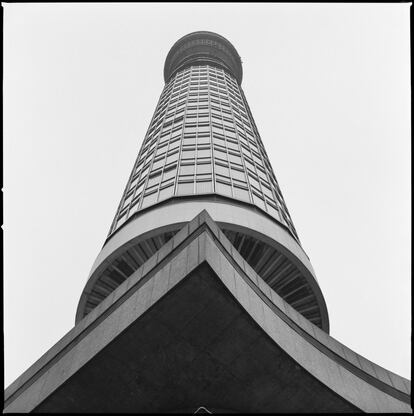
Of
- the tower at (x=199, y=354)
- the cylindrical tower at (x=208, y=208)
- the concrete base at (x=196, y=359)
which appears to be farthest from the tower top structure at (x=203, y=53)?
the concrete base at (x=196, y=359)

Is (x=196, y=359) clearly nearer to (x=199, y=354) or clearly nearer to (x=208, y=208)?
(x=199, y=354)

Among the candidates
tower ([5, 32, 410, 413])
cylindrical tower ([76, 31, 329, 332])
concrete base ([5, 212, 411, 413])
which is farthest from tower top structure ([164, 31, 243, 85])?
concrete base ([5, 212, 411, 413])

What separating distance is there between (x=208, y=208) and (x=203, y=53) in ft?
137

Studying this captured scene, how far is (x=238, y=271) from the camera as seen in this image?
45.1 ft

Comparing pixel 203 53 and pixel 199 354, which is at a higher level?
pixel 203 53

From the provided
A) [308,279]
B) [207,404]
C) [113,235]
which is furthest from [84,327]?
[308,279]

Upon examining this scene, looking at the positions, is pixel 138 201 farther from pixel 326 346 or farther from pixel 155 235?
pixel 326 346

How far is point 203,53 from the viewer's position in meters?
59.2

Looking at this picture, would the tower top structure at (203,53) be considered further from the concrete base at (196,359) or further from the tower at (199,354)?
the concrete base at (196,359)

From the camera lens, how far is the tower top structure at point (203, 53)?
5906 centimetres

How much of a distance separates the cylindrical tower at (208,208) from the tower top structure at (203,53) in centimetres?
2702

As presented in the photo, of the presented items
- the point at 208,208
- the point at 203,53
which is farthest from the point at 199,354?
the point at 203,53

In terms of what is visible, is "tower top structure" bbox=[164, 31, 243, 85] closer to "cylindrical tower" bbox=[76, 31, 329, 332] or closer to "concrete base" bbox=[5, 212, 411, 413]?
"cylindrical tower" bbox=[76, 31, 329, 332]

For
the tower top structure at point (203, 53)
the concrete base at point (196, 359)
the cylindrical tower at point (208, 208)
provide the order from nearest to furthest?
the concrete base at point (196, 359) → the cylindrical tower at point (208, 208) → the tower top structure at point (203, 53)
